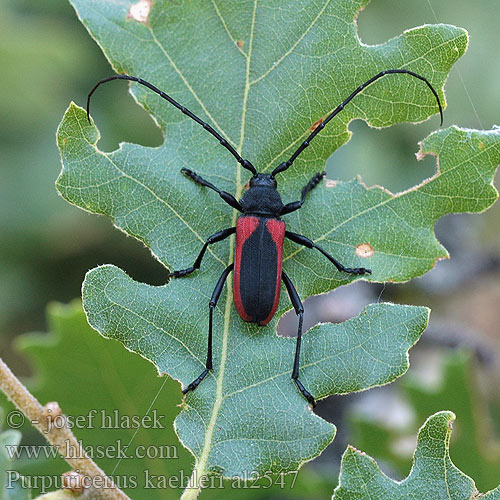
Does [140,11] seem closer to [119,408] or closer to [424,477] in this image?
[119,408]

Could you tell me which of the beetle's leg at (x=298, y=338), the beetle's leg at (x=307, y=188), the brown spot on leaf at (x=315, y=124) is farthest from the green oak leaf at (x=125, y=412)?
the brown spot on leaf at (x=315, y=124)

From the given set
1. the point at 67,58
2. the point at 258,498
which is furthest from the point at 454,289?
the point at 67,58

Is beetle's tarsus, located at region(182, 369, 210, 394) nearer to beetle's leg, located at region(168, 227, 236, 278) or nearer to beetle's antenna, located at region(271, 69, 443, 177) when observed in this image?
beetle's leg, located at region(168, 227, 236, 278)

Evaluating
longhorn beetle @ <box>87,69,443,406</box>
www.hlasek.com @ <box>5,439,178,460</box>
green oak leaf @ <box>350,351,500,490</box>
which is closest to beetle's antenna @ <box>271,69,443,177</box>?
longhorn beetle @ <box>87,69,443,406</box>

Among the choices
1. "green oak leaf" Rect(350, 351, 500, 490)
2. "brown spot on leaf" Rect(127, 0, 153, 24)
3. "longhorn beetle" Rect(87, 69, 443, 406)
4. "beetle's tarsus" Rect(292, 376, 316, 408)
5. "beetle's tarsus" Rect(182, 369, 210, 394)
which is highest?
"brown spot on leaf" Rect(127, 0, 153, 24)

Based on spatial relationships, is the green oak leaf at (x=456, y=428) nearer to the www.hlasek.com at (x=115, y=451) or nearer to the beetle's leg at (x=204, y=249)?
the www.hlasek.com at (x=115, y=451)

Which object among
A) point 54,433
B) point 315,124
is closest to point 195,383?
point 54,433

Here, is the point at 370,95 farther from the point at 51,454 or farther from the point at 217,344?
the point at 51,454
